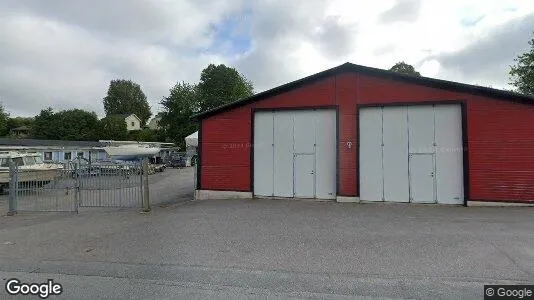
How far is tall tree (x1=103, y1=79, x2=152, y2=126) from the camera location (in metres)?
77.1

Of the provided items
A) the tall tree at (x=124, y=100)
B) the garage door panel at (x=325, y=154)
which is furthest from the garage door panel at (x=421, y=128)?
the tall tree at (x=124, y=100)

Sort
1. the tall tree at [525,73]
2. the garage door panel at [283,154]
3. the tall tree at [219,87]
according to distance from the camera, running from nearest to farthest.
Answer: the garage door panel at [283,154] < the tall tree at [525,73] < the tall tree at [219,87]

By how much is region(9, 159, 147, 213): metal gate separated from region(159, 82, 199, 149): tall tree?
40399 mm

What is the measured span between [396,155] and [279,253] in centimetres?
704

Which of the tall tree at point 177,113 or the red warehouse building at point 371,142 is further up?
the tall tree at point 177,113

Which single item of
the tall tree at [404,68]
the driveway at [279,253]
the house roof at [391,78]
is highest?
the tall tree at [404,68]

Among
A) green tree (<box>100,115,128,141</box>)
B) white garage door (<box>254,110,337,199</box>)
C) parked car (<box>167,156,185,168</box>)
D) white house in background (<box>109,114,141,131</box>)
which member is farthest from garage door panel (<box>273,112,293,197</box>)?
white house in background (<box>109,114,141,131</box>)

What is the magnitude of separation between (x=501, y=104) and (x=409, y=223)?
549 cm

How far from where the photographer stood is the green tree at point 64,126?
53.2m

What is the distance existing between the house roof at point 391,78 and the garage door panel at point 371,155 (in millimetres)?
1293

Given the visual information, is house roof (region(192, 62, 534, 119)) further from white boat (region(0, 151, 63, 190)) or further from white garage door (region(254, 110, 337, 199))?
white boat (region(0, 151, 63, 190))

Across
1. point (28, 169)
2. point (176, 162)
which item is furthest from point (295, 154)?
point (176, 162)

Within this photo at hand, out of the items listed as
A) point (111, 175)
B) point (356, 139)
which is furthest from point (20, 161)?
point (356, 139)

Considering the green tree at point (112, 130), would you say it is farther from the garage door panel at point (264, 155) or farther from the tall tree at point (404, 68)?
the garage door panel at point (264, 155)
